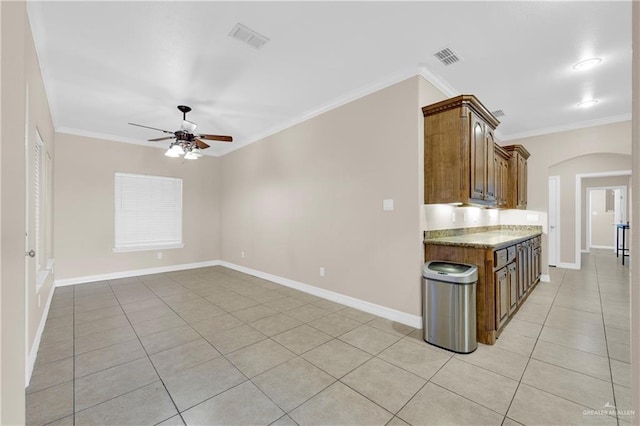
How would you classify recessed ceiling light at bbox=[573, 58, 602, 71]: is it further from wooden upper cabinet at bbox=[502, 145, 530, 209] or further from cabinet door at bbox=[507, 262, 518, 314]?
cabinet door at bbox=[507, 262, 518, 314]

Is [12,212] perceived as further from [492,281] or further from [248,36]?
[492,281]

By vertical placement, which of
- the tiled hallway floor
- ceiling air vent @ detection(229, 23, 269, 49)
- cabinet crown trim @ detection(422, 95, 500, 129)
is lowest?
the tiled hallway floor

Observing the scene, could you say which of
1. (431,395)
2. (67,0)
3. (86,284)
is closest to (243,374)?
(431,395)

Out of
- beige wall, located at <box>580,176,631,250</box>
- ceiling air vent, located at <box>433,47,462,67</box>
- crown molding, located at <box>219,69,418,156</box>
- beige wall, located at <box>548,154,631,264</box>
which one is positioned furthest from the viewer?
beige wall, located at <box>580,176,631,250</box>

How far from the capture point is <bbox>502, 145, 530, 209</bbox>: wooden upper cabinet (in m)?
5.07

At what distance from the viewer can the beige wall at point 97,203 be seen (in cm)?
506

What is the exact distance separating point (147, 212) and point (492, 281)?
6.41 metres

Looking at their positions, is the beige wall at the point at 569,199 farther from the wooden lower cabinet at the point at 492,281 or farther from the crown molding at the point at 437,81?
the crown molding at the point at 437,81

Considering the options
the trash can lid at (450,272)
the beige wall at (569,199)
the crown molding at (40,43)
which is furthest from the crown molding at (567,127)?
the crown molding at (40,43)

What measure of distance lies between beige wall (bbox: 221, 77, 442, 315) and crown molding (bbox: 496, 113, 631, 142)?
3676 millimetres

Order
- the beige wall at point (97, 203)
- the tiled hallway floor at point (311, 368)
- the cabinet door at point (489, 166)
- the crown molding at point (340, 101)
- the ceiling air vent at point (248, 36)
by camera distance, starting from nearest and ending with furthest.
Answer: the tiled hallway floor at point (311, 368)
the ceiling air vent at point (248, 36)
the crown molding at point (340, 101)
the cabinet door at point (489, 166)
the beige wall at point (97, 203)

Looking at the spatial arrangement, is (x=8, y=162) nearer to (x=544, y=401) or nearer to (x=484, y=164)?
(x=544, y=401)

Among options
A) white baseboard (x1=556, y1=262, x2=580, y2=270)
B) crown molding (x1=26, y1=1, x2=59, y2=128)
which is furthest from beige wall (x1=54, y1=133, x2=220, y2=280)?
white baseboard (x1=556, y1=262, x2=580, y2=270)

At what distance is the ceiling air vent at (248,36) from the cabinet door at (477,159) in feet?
7.85
